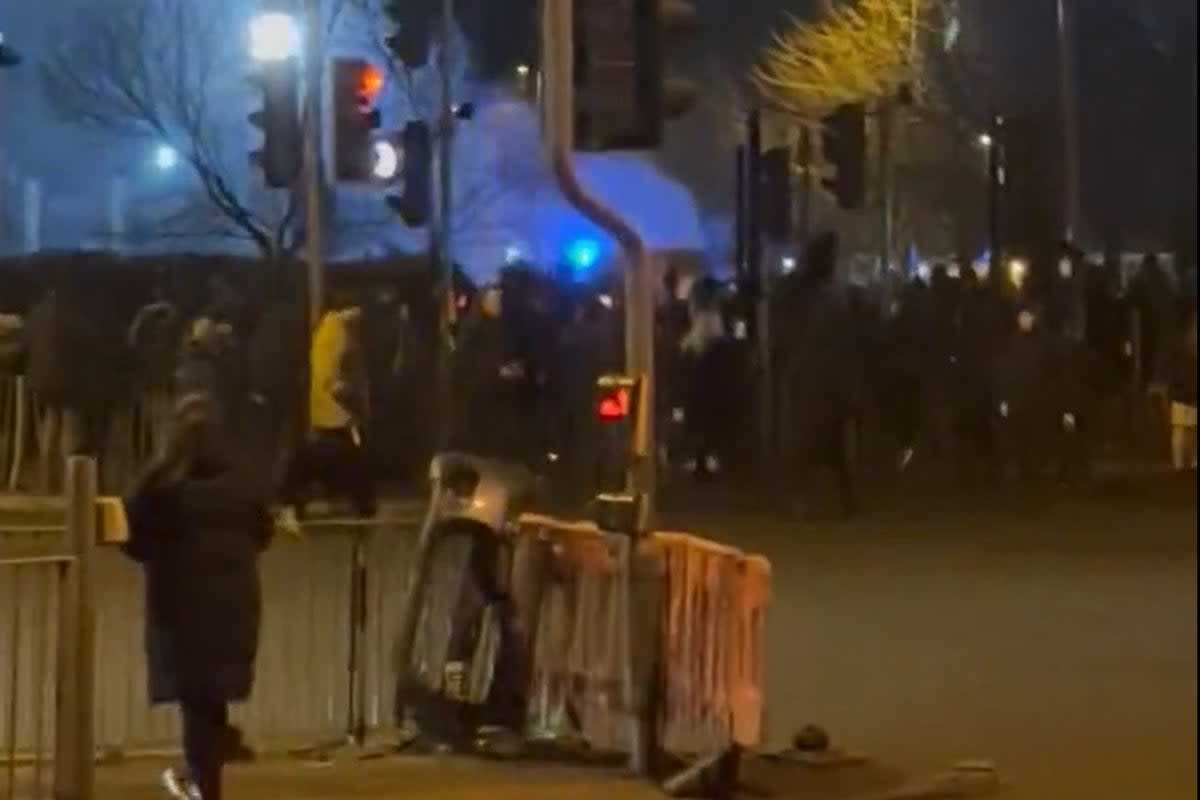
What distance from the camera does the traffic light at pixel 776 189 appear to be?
21.5 metres

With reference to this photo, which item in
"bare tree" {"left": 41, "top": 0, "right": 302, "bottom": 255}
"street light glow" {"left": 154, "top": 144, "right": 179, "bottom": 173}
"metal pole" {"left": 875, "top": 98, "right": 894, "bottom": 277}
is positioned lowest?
"metal pole" {"left": 875, "top": 98, "right": 894, "bottom": 277}

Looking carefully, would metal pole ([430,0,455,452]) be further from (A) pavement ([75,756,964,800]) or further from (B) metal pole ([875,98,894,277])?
(A) pavement ([75,756,964,800])

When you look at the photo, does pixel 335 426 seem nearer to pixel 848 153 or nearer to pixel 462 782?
pixel 848 153

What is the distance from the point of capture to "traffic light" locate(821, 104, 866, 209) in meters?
16.7

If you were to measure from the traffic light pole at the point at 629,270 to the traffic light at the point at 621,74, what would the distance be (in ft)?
0.26

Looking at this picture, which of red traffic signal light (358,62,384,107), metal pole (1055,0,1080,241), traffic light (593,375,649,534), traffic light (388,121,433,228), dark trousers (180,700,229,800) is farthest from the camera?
metal pole (1055,0,1080,241)

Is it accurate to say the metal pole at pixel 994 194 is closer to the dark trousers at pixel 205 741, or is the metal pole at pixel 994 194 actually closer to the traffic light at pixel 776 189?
the traffic light at pixel 776 189

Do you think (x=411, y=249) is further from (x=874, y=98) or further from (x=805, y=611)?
(x=805, y=611)

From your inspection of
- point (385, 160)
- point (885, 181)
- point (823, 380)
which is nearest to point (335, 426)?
Result: point (385, 160)

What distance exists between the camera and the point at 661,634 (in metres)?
10.6

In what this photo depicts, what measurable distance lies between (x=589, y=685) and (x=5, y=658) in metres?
2.66

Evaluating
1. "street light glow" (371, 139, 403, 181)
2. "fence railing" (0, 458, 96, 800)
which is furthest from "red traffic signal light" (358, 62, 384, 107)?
"fence railing" (0, 458, 96, 800)

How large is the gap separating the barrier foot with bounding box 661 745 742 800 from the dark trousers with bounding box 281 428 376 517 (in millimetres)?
9843

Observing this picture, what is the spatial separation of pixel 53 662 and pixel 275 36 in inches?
536
